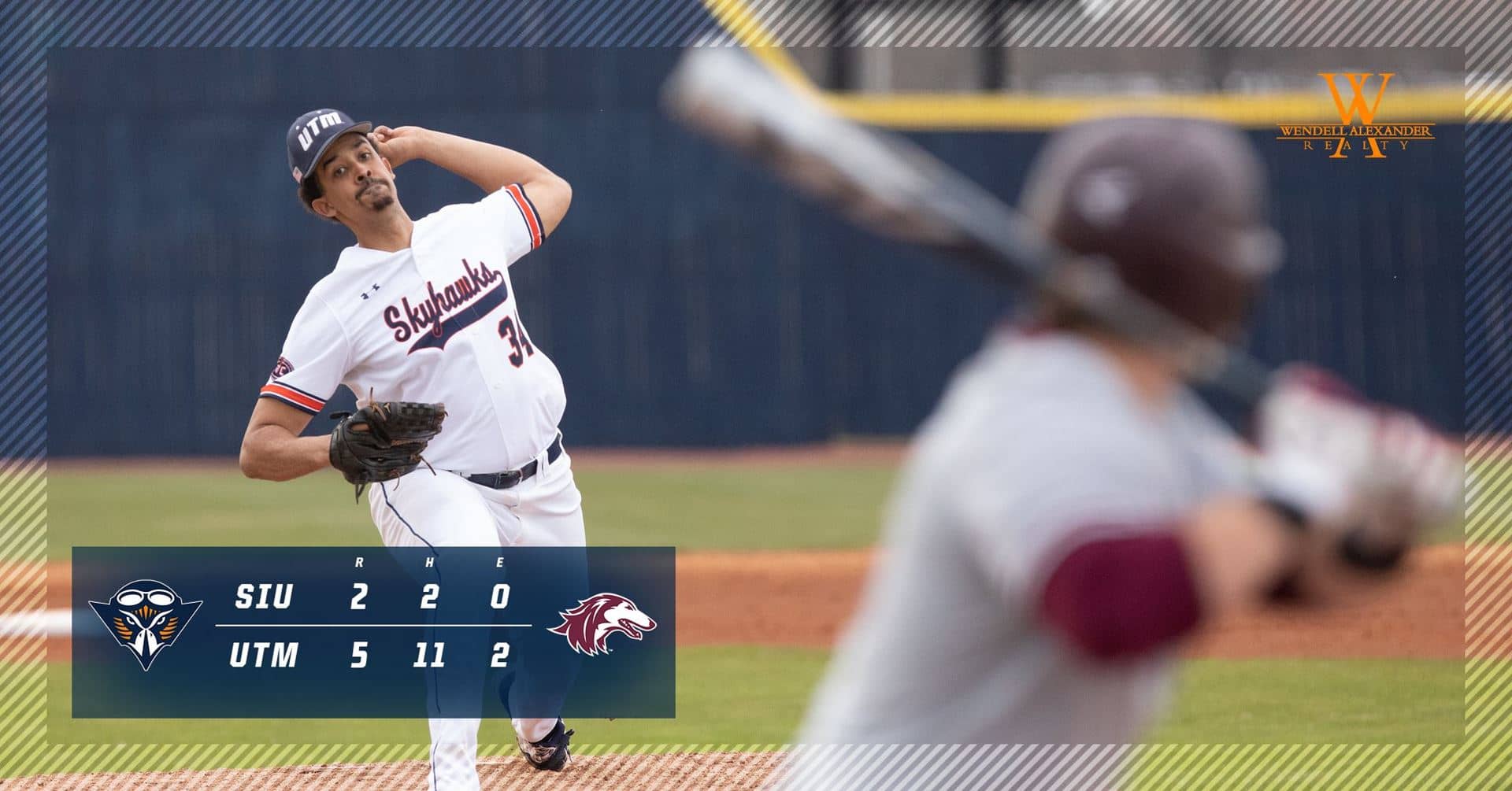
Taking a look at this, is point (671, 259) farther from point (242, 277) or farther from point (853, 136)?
point (853, 136)

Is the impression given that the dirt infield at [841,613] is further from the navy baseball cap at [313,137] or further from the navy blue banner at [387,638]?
the navy baseball cap at [313,137]

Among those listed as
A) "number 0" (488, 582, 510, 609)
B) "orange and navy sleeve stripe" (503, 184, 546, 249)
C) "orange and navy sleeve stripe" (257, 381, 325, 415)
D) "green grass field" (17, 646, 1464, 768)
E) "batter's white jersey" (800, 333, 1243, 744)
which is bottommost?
"batter's white jersey" (800, 333, 1243, 744)

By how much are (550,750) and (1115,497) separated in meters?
4.34

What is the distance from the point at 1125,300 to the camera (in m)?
1.64

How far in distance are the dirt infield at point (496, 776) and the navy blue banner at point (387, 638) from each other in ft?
0.84

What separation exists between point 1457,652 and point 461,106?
11400 millimetres

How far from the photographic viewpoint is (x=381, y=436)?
483 cm

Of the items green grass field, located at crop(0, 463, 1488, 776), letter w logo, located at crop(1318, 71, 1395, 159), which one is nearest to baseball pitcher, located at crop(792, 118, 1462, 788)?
green grass field, located at crop(0, 463, 1488, 776)

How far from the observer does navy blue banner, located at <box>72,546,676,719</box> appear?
484 cm

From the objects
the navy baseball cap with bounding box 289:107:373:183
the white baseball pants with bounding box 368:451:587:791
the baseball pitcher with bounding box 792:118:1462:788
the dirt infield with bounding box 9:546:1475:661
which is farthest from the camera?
the dirt infield with bounding box 9:546:1475:661

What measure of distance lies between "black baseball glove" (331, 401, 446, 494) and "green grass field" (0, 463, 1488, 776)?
157 cm

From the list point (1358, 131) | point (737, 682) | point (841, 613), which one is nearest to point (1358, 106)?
point (1358, 131)

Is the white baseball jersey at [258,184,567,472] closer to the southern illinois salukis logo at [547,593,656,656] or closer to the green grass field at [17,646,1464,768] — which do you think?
the southern illinois salukis logo at [547,593,656,656]

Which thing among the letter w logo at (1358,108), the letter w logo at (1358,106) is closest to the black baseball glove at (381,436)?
the letter w logo at (1358,108)
